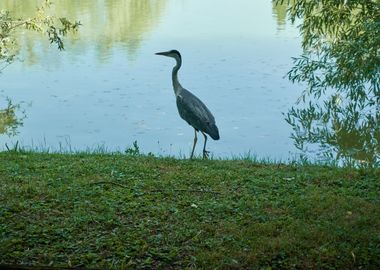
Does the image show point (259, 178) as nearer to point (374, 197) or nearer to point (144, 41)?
point (374, 197)

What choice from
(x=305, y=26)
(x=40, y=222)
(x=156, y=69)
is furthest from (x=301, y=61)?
(x=40, y=222)

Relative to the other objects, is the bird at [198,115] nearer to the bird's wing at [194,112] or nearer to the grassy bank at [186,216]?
the bird's wing at [194,112]

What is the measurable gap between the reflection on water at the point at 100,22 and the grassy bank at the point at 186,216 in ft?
35.0

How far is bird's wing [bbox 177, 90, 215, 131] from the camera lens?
23.6 feet

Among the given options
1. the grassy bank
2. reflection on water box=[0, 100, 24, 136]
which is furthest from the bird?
reflection on water box=[0, 100, 24, 136]

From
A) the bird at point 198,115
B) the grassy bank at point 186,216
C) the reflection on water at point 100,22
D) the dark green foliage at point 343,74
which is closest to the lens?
the grassy bank at point 186,216

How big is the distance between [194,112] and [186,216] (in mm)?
3230

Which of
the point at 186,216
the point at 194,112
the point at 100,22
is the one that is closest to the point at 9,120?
the point at 194,112

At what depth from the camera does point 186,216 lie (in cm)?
418

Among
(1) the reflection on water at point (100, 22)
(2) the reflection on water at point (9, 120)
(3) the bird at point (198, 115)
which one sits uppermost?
(3) the bird at point (198, 115)

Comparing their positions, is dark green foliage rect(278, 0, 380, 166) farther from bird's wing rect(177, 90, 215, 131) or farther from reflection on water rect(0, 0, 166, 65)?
reflection on water rect(0, 0, 166, 65)

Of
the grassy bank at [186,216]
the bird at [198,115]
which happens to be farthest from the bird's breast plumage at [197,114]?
the grassy bank at [186,216]

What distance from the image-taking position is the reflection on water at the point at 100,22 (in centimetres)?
1675

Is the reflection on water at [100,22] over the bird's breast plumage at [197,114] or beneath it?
beneath
